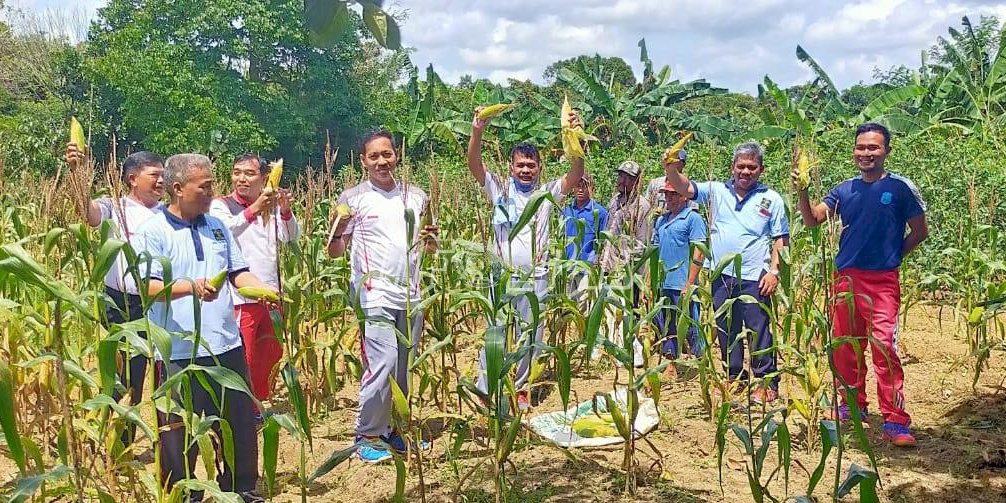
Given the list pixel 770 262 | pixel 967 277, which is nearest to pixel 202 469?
pixel 770 262

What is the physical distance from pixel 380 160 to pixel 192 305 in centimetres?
109

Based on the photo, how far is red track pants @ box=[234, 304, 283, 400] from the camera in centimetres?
403

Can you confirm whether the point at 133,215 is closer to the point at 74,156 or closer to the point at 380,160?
the point at 74,156

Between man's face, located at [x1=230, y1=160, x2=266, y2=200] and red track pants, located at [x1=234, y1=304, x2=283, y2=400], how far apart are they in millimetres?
578

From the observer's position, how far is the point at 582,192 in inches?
209

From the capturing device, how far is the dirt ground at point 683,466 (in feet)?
10.9

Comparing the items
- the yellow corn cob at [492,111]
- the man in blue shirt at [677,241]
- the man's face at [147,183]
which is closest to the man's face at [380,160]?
the yellow corn cob at [492,111]

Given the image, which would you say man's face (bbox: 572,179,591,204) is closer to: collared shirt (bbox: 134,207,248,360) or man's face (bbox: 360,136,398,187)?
man's face (bbox: 360,136,398,187)

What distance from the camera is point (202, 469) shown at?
145 inches

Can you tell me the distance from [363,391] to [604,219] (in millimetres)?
2621

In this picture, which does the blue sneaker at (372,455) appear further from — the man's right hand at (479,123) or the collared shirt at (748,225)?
the collared shirt at (748,225)

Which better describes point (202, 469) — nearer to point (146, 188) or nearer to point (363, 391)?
point (363, 391)

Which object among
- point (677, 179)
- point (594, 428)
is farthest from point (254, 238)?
point (677, 179)

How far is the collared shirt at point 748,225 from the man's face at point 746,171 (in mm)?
53
